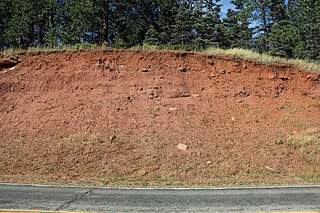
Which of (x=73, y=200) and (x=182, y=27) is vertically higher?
(x=182, y=27)

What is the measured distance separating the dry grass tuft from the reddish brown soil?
21cm

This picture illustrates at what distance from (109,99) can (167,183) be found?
23.0 ft

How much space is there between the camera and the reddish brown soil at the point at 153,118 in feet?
38.2

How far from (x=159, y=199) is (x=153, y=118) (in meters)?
7.53

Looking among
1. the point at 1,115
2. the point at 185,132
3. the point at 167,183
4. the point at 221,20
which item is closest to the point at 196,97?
the point at 185,132

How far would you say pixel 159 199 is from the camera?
7316mm

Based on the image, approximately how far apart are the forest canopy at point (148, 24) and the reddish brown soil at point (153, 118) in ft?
19.7

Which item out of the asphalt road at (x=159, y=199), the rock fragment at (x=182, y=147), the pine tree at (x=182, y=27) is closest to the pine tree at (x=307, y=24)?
the pine tree at (x=182, y=27)

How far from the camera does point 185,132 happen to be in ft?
45.3

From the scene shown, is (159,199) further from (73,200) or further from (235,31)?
(235,31)

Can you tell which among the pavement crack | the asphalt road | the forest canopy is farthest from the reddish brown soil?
the forest canopy

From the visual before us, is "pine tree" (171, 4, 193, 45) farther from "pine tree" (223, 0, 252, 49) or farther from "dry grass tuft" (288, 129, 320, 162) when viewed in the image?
"dry grass tuft" (288, 129, 320, 162)

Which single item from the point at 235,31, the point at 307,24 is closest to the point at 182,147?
the point at 307,24

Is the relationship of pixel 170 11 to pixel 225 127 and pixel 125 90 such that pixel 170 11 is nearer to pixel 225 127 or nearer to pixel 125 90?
pixel 125 90
